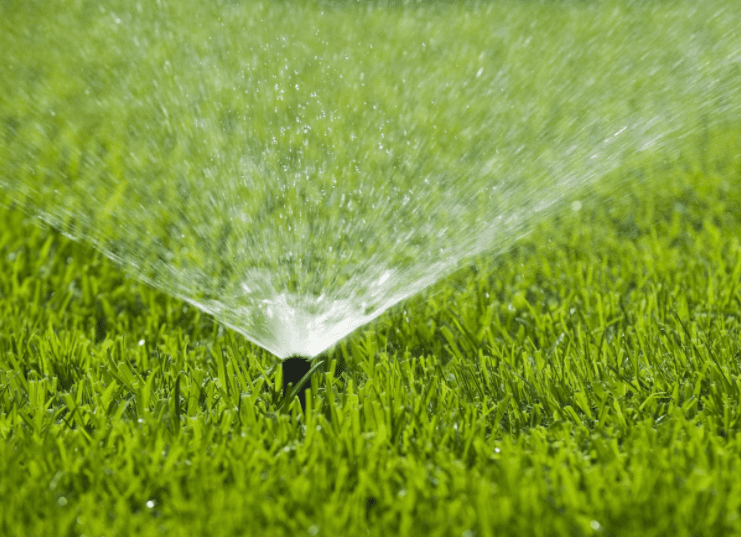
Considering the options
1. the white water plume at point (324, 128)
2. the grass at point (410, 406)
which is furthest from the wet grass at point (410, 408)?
the white water plume at point (324, 128)

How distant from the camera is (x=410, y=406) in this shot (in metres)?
2.18

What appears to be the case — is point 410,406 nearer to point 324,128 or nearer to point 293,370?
point 293,370

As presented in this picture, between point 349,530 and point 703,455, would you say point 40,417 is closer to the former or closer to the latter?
point 349,530

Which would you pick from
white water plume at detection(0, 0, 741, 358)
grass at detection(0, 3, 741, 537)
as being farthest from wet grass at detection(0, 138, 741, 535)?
white water plume at detection(0, 0, 741, 358)

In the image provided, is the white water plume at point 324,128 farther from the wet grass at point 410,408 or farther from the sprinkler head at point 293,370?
the wet grass at point 410,408

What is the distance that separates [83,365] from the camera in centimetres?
257

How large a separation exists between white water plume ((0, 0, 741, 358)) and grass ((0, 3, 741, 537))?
0.67 ft

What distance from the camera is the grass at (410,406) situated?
171 centimetres

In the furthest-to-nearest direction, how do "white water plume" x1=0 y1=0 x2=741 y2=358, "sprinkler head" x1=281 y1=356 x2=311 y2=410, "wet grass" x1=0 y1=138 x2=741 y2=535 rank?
"white water plume" x1=0 y1=0 x2=741 y2=358 → "sprinkler head" x1=281 y1=356 x2=311 y2=410 → "wet grass" x1=0 y1=138 x2=741 y2=535

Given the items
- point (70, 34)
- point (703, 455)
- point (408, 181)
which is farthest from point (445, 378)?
point (70, 34)

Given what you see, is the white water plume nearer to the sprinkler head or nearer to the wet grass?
the sprinkler head

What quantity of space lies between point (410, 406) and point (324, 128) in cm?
308

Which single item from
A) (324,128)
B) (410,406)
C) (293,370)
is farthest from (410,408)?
(324,128)

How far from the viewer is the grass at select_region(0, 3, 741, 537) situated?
67.5 inches
